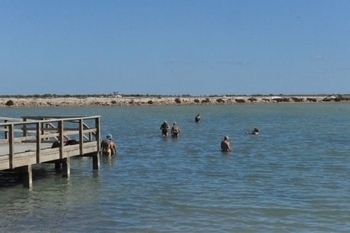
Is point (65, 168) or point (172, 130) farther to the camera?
point (172, 130)

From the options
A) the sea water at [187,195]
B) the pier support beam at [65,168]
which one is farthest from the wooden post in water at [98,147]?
the pier support beam at [65,168]

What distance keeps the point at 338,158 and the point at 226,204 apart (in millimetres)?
13835

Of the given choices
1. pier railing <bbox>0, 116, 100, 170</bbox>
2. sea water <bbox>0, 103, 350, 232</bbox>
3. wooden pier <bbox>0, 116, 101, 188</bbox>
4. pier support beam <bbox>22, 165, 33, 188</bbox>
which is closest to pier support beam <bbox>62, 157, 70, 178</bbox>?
wooden pier <bbox>0, 116, 101, 188</bbox>

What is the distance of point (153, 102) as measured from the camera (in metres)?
152

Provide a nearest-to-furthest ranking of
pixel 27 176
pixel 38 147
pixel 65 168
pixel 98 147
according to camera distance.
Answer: pixel 38 147 < pixel 27 176 < pixel 65 168 < pixel 98 147

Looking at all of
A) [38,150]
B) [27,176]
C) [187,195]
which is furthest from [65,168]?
[187,195]

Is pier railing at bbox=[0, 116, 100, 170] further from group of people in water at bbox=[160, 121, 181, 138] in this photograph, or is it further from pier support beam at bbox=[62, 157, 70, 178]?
group of people in water at bbox=[160, 121, 181, 138]

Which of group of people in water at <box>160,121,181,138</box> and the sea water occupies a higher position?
group of people in water at <box>160,121,181,138</box>

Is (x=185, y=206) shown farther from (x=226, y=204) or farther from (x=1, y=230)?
(x=1, y=230)

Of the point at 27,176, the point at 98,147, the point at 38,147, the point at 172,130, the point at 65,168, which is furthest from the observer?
the point at 172,130

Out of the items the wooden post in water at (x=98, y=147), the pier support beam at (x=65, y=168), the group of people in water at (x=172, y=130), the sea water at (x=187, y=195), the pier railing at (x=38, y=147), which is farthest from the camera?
the group of people in water at (x=172, y=130)

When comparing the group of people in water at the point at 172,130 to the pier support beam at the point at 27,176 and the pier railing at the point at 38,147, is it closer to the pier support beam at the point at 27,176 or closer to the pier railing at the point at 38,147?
the pier railing at the point at 38,147

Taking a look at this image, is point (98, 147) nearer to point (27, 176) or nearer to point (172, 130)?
point (27, 176)

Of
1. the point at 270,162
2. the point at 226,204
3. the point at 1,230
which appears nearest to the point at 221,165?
the point at 270,162
